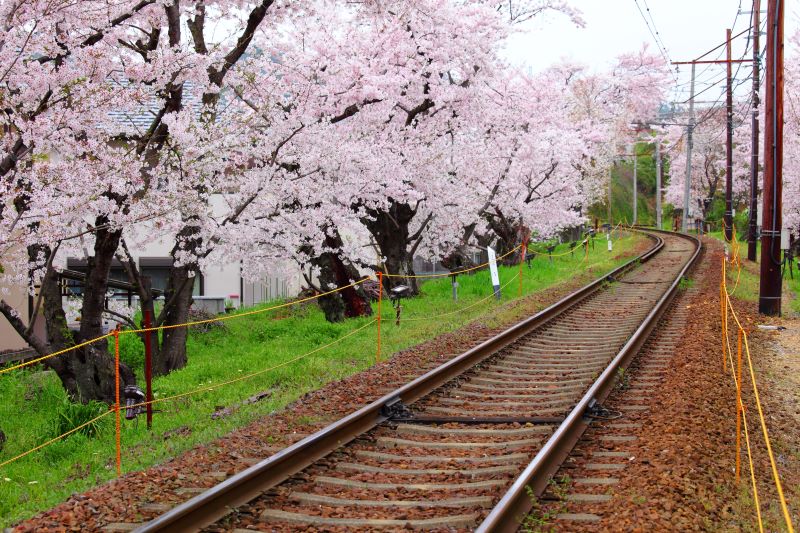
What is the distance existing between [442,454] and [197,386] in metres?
6.36

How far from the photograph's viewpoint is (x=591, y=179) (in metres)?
53.9

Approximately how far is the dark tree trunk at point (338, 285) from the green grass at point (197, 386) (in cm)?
48

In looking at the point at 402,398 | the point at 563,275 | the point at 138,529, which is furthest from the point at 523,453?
the point at 563,275

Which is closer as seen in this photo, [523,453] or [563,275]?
[523,453]

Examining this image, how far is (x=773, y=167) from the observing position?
668 inches

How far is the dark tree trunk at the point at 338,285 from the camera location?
62.5ft

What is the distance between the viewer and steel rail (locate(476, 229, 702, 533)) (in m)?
5.51

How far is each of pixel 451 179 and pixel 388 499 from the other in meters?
17.4

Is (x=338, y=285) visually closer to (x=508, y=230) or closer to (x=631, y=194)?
(x=508, y=230)

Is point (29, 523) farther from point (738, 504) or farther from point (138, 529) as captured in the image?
point (738, 504)

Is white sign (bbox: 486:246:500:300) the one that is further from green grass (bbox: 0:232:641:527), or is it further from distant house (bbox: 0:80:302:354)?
distant house (bbox: 0:80:302:354)

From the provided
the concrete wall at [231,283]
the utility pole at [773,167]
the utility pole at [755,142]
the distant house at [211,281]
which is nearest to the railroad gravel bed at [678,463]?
the utility pole at [773,167]

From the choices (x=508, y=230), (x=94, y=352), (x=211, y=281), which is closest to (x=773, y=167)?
(x=94, y=352)

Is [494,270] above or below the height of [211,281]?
above
